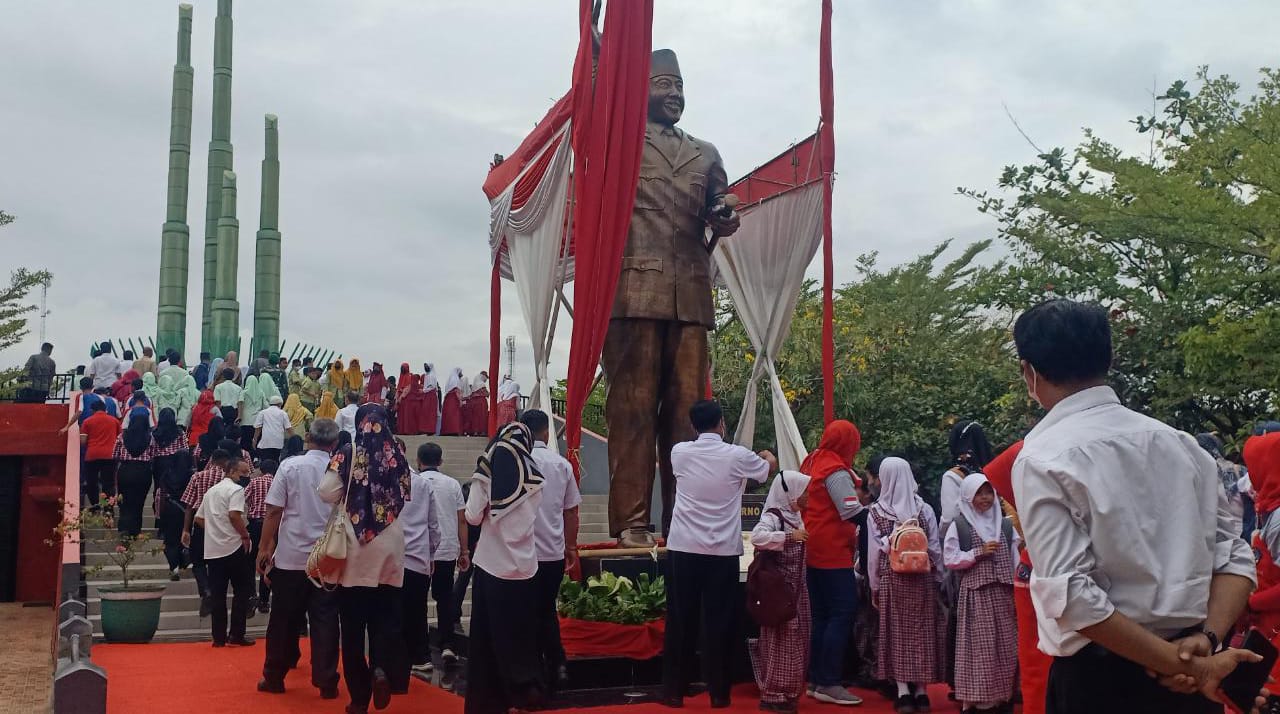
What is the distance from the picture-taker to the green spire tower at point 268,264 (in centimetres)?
3105

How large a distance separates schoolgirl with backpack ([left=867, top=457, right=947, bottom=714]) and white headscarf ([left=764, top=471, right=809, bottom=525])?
569mm

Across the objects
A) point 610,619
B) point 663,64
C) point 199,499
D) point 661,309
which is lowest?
point 610,619

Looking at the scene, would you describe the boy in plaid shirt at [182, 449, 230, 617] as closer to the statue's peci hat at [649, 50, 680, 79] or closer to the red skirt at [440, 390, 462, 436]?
the statue's peci hat at [649, 50, 680, 79]

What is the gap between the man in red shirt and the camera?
1234 centimetres

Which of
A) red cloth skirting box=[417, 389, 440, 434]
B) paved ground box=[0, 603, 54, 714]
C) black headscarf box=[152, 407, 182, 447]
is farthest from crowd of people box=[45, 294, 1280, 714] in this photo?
red cloth skirting box=[417, 389, 440, 434]

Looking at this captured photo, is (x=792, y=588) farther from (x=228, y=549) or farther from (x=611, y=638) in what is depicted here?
(x=228, y=549)

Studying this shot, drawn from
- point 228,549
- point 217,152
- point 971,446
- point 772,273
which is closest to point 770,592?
point 971,446

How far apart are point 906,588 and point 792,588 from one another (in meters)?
0.73

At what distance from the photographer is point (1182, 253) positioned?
13727 mm

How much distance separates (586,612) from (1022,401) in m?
9.79

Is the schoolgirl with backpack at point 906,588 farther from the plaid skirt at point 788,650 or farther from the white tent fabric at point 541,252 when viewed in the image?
the white tent fabric at point 541,252

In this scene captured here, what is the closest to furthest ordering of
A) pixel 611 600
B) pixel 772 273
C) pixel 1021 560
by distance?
pixel 1021 560
pixel 611 600
pixel 772 273

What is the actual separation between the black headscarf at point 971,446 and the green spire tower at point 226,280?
26.5m

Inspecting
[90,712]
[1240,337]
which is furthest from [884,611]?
[1240,337]
